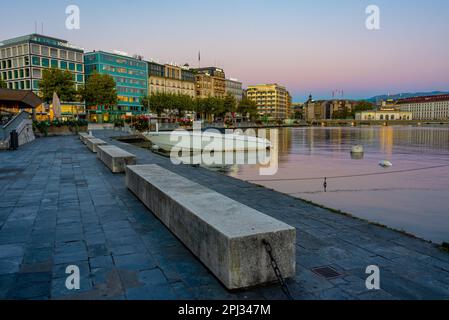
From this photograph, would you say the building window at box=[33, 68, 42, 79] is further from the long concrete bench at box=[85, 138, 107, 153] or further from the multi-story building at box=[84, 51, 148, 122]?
the long concrete bench at box=[85, 138, 107, 153]

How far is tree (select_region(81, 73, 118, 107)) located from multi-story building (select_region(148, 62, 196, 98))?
130ft

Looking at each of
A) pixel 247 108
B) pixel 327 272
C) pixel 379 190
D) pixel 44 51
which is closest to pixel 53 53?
pixel 44 51

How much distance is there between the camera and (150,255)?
5406 millimetres

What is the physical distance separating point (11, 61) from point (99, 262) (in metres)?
101

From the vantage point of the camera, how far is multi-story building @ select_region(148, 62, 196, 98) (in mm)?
116625

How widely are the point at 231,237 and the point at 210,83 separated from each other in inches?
5966

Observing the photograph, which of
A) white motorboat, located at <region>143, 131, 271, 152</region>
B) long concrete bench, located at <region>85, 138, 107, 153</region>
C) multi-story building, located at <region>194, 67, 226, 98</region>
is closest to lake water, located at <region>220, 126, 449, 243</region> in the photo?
long concrete bench, located at <region>85, 138, 107, 153</region>

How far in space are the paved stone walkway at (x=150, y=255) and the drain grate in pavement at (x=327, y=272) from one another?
86mm

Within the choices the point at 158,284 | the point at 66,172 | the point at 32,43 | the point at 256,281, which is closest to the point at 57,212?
the point at 158,284

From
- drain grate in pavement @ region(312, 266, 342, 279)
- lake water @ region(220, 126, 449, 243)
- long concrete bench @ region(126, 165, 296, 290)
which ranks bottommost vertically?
lake water @ region(220, 126, 449, 243)

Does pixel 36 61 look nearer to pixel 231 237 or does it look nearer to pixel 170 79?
pixel 170 79

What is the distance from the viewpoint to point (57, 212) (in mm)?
8055
